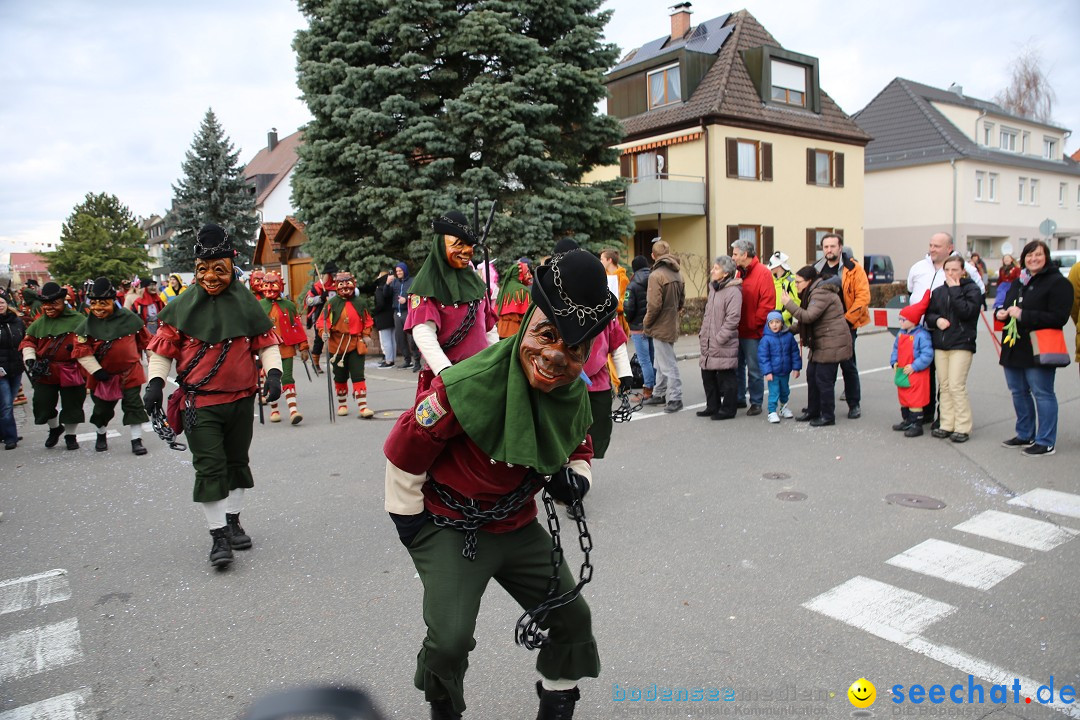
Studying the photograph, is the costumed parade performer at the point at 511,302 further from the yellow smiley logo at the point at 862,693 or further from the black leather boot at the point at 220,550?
the yellow smiley logo at the point at 862,693

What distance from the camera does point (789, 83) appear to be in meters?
29.8

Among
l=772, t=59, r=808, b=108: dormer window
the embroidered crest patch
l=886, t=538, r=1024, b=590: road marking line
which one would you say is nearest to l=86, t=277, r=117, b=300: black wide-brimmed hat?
the embroidered crest patch

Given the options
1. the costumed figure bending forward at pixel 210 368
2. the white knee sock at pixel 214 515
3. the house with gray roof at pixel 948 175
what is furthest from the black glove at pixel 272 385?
the house with gray roof at pixel 948 175

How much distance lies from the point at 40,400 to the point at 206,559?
5227 millimetres

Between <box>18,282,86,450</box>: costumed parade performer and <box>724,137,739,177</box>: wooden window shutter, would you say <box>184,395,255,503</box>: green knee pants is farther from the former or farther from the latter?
<box>724,137,739,177</box>: wooden window shutter

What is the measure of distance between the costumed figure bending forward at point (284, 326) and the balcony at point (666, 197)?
53.0ft

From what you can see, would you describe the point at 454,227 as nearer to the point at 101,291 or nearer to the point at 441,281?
the point at 441,281

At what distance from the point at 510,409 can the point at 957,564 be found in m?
3.71

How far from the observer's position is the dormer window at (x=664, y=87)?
92.3 feet

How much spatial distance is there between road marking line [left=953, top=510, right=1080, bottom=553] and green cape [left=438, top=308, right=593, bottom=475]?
413cm

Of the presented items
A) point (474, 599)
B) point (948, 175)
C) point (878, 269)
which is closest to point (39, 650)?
point (474, 599)

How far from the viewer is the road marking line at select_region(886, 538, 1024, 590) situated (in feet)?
14.7

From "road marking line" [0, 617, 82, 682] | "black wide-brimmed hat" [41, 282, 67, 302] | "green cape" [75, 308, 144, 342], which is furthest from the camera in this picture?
"black wide-brimmed hat" [41, 282, 67, 302]

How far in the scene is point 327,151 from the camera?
15117 millimetres
